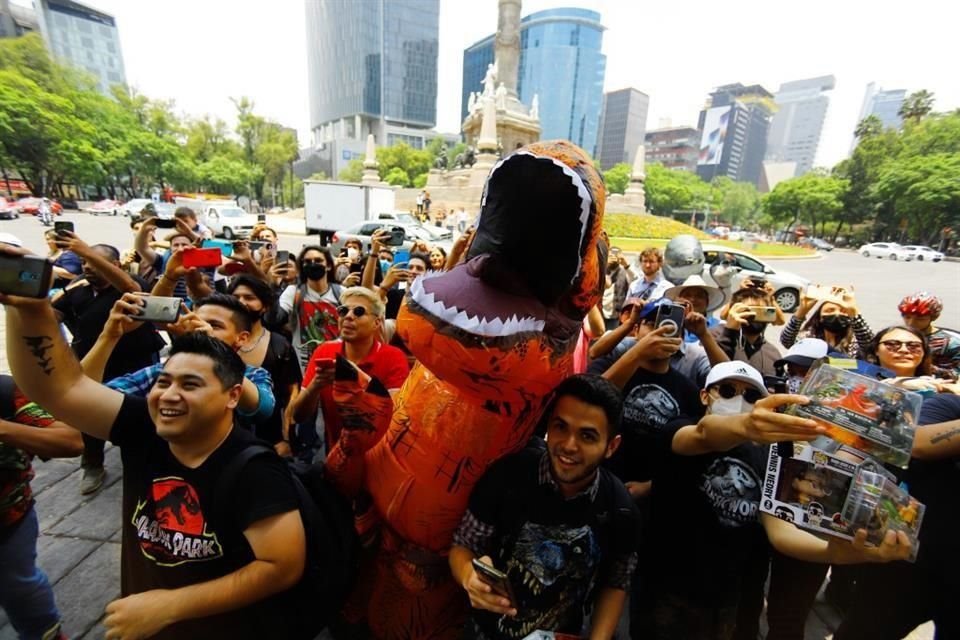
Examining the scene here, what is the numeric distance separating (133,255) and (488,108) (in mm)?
23875

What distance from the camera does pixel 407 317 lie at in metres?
1.21

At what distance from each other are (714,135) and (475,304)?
110 metres

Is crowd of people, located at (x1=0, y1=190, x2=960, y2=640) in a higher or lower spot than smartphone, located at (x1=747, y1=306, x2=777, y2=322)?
lower

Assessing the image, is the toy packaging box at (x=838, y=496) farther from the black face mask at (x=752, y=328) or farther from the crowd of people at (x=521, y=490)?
the black face mask at (x=752, y=328)

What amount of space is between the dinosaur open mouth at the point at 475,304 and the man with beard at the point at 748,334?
2329mm

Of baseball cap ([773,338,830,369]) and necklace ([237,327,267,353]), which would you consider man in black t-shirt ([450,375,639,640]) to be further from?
necklace ([237,327,267,353])

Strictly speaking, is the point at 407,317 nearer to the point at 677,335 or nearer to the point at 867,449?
the point at 867,449

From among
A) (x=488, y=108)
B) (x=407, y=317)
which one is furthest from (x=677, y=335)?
(x=488, y=108)

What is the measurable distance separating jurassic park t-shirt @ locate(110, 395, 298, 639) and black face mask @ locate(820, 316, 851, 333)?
3.62m

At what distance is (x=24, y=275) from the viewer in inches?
48.5

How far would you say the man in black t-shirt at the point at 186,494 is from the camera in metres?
1.28

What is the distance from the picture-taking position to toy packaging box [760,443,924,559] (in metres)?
1.17

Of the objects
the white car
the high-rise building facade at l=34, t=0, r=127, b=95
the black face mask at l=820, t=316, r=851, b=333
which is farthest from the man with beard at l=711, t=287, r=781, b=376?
the high-rise building facade at l=34, t=0, r=127, b=95

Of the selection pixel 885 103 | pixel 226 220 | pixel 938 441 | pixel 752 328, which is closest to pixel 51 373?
pixel 938 441
